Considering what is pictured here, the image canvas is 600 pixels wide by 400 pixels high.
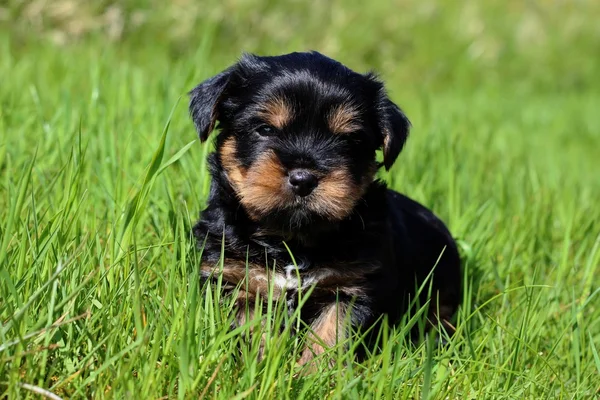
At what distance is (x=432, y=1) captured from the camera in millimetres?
14625

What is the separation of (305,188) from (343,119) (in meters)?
0.41

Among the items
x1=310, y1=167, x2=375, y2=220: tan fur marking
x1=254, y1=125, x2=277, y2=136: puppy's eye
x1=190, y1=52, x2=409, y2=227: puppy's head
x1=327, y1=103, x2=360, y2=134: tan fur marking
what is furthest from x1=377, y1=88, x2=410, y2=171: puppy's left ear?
x1=254, y1=125, x2=277, y2=136: puppy's eye

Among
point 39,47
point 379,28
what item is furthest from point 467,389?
point 379,28

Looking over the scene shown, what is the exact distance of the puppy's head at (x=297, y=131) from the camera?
3.17 meters

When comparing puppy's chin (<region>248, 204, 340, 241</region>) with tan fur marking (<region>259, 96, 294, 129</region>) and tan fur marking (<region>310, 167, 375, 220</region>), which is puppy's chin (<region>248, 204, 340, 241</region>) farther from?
tan fur marking (<region>259, 96, 294, 129</region>)

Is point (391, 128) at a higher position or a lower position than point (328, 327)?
higher

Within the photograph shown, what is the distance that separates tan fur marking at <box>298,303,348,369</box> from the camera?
3.20 metres

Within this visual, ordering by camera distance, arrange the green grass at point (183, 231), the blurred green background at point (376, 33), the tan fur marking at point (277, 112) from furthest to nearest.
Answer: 1. the blurred green background at point (376, 33)
2. the tan fur marking at point (277, 112)
3. the green grass at point (183, 231)

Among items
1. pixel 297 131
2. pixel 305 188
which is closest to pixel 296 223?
pixel 305 188

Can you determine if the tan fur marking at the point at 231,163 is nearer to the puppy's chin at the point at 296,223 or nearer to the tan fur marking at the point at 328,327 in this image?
the puppy's chin at the point at 296,223

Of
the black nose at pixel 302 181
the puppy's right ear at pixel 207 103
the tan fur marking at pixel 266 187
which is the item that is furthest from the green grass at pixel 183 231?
the black nose at pixel 302 181

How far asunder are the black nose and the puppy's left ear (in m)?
0.53

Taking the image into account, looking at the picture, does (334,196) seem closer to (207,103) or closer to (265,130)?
(265,130)

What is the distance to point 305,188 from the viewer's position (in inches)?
124
